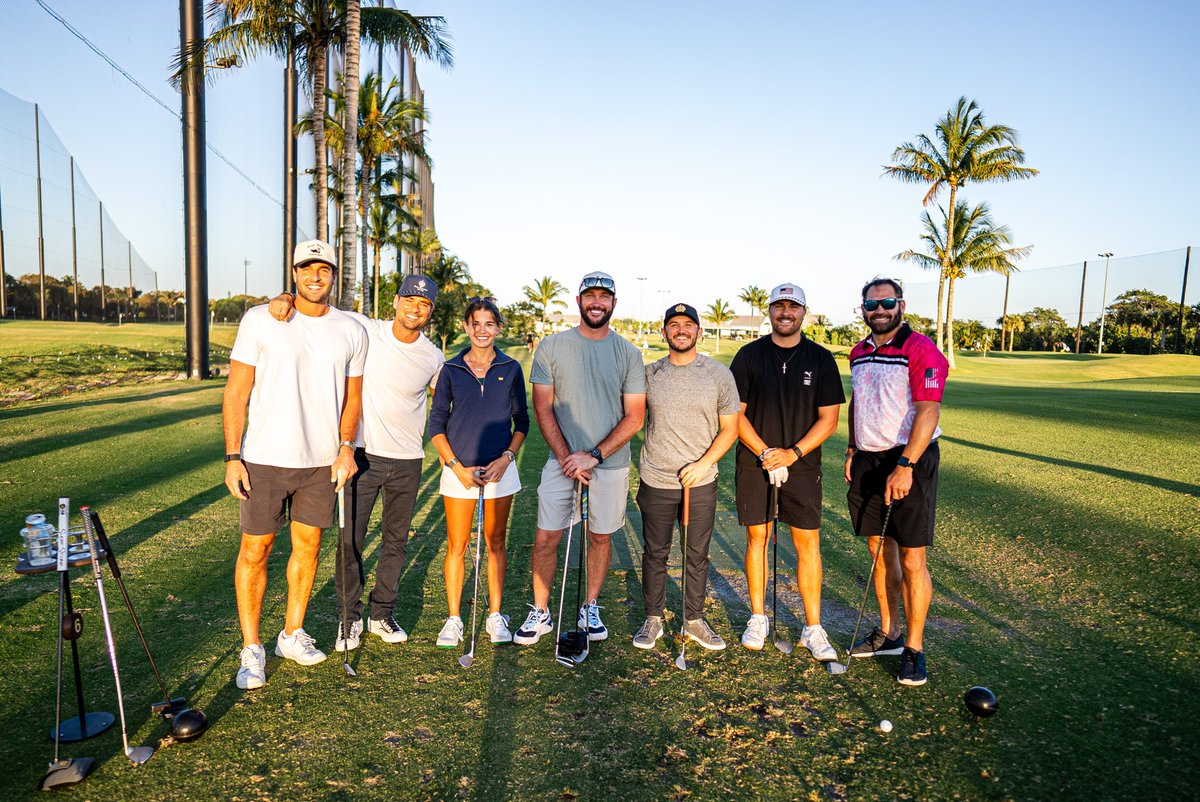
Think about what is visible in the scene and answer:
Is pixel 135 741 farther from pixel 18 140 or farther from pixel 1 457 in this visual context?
pixel 18 140

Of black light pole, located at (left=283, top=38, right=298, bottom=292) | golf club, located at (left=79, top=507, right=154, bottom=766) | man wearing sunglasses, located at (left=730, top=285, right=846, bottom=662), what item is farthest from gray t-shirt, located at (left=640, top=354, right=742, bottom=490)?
black light pole, located at (left=283, top=38, right=298, bottom=292)

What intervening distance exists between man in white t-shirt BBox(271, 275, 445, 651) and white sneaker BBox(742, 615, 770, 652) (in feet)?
7.24

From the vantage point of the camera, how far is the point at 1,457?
9750mm

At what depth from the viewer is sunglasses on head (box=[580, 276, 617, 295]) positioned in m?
4.55

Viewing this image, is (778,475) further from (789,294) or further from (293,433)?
(293,433)

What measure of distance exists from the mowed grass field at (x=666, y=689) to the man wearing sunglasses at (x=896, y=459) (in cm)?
25

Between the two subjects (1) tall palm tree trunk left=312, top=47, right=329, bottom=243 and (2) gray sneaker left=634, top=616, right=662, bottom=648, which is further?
(1) tall palm tree trunk left=312, top=47, right=329, bottom=243

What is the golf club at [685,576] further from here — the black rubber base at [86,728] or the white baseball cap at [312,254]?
the black rubber base at [86,728]

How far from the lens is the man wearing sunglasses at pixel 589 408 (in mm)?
4570

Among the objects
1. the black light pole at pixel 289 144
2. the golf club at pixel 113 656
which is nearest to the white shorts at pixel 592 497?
the golf club at pixel 113 656

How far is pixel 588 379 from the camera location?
4605 mm

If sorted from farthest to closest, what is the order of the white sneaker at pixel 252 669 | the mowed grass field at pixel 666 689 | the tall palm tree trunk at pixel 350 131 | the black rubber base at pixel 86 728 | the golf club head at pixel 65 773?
1. the tall palm tree trunk at pixel 350 131
2. the white sneaker at pixel 252 669
3. the black rubber base at pixel 86 728
4. the mowed grass field at pixel 666 689
5. the golf club head at pixel 65 773

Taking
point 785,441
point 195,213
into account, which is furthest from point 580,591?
point 195,213

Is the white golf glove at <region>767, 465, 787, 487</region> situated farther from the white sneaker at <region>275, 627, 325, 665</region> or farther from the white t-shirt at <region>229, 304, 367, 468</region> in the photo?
the white sneaker at <region>275, 627, 325, 665</region>
